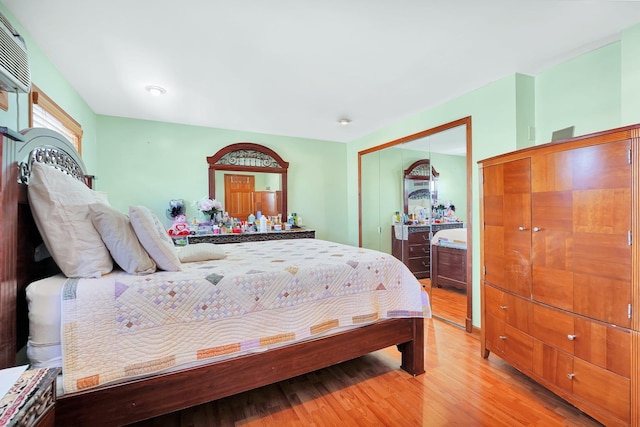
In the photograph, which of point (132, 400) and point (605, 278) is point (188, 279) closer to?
point (132, 400)

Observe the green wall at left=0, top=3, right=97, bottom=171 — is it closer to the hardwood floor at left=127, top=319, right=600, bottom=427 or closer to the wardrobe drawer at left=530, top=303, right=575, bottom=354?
the hardwood floor at left=127, top=319, right=600, bottom=427

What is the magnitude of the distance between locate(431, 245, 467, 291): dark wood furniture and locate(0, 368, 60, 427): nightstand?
10.6 feet

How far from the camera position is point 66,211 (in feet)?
4.44

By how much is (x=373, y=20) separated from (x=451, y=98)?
1.68 metres

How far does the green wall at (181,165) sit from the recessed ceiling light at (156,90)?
1070 millimetres

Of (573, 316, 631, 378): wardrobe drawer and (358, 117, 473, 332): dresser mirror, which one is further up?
(358, 117, 473, 332): dresser mirror

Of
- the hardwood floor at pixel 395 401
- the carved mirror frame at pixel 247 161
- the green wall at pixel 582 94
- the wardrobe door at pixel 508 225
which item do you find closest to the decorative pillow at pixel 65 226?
the hardwood floor at pixel 395 401

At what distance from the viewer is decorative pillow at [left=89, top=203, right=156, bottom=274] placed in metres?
1.43

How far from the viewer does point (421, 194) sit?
11.7ft

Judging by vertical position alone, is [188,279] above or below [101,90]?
below

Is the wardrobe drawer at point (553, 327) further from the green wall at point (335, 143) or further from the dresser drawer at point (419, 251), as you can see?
the dresser drawer at point (419, 251)

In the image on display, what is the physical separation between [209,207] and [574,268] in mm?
3883

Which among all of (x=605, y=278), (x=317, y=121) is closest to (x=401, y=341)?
(x=605, y=278)

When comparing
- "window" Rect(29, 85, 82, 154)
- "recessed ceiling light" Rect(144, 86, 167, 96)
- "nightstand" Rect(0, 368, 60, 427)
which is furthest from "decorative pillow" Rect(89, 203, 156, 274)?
"recessed ceiling light" Rect(144, 86, 167, 96)
